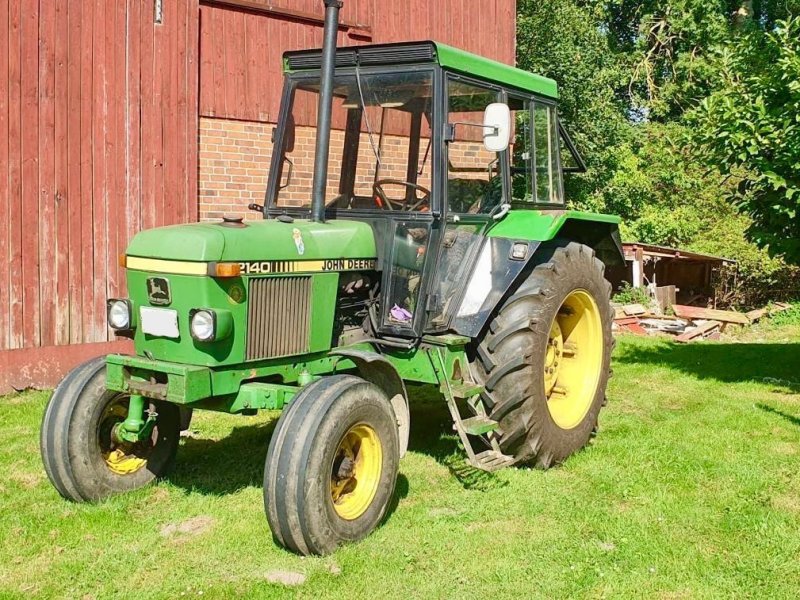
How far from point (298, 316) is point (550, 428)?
168 centimetres

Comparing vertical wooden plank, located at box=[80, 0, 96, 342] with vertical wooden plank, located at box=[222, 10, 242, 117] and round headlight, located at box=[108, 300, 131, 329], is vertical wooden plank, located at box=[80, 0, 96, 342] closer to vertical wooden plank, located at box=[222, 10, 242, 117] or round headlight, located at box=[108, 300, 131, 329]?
vertical wooden plank, located at box=[222, 10, 242, 117]

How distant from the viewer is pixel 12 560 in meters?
3.82

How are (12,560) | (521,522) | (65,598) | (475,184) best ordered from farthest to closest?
(475,184)
(521,522)
(12,560)
(65,598)

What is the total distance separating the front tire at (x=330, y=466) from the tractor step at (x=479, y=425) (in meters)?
0.57

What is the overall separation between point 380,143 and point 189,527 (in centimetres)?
223

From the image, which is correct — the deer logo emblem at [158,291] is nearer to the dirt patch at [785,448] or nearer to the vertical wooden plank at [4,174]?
the vertical wooden plank at [4,174]

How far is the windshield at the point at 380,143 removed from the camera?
4676 millimetres

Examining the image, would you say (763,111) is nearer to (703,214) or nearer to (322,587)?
(322,587)

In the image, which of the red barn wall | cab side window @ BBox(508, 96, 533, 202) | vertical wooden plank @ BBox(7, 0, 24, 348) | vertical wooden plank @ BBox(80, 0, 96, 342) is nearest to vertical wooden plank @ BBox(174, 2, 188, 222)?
the red barn wall

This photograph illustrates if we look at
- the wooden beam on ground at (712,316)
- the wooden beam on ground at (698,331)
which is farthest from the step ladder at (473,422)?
the wooden beam on ground at (712,316)

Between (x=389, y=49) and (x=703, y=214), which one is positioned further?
(x=703, y=214)

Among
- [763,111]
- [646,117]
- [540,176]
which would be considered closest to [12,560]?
[540,176]

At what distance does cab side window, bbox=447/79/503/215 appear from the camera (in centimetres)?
473

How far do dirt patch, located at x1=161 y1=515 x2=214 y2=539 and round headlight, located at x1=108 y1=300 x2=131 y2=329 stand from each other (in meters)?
0.99
